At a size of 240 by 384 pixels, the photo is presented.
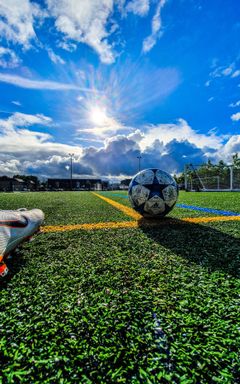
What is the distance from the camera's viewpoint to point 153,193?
4.37m

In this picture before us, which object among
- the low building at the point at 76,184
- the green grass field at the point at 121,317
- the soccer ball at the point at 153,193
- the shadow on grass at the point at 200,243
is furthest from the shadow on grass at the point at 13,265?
the low building at the point at 76,184

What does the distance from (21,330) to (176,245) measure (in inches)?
83.3

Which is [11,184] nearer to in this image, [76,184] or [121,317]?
[76,184]

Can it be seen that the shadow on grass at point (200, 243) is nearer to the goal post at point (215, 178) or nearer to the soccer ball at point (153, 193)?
the soccer ball at point (153, 193)

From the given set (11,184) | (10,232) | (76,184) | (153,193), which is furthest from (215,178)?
(76,184)

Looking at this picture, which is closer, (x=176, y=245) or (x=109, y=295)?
(x=109, y=295)

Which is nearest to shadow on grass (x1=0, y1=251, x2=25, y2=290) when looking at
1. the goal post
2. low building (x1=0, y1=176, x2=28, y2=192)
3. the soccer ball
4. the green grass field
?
the green grass field

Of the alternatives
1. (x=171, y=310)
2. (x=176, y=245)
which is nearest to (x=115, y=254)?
(x=176, y=245)

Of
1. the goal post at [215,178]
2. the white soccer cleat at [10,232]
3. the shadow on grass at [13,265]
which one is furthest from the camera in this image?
the goal post at [215,178]

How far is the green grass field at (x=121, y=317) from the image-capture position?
984mm

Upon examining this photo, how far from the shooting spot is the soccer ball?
4387 mm

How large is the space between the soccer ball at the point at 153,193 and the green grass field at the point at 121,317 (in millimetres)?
1884

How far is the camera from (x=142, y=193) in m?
4.46

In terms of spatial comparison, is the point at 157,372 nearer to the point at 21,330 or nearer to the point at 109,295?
the point at 109,295
